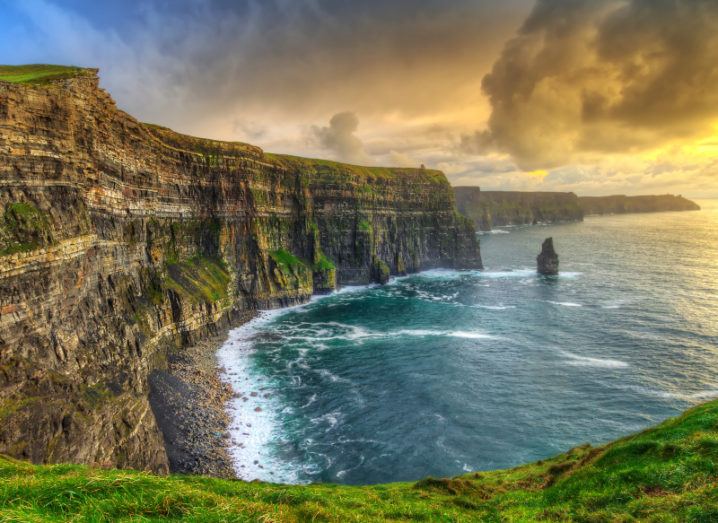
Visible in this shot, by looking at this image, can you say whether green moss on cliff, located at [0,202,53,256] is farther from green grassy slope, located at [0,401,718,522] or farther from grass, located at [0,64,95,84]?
green grassy slope, located at [0,401,718,522]

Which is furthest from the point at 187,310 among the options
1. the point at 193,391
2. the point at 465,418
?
the point at 465,418

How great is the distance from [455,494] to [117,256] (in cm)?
4834

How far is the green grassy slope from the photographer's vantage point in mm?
10906

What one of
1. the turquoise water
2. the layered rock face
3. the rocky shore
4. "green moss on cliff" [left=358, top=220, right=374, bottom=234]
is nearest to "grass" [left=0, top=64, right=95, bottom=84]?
the layered rock face

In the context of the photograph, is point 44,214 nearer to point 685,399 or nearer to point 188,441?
point 188,441

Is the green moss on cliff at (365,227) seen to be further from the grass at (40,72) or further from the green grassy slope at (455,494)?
the green grassy slope at (455,494)

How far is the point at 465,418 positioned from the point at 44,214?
155ft

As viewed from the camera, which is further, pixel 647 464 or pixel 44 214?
pixel 44 214

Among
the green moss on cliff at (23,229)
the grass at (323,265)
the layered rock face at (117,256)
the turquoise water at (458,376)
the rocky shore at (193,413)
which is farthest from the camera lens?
the grass at (323,265)

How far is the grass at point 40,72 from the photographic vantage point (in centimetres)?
3869

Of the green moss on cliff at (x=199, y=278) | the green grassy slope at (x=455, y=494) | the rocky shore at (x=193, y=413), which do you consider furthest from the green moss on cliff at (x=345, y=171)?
the green grassy slope at (x=455, y=494)

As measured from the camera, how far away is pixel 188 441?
38219 millimetres

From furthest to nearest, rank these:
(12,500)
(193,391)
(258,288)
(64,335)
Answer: (258,288), (193,391), (64,335), (12,500)

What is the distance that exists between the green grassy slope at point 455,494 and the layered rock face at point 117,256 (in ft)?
41.0
